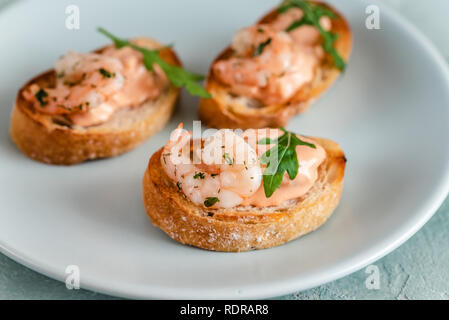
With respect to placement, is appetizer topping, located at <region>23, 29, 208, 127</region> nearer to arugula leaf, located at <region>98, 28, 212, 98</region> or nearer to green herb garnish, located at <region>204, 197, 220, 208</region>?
arugula leaf, located at <region>98, 28, 212, 98</region>

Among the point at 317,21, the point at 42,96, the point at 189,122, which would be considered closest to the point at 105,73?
the point at 42,96

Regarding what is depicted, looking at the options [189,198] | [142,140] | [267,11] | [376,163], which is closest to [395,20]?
[267,11]

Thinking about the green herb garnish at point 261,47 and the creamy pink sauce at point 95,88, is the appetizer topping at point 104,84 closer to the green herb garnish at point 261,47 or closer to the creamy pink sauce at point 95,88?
the creamy pink sauce at point 95,88

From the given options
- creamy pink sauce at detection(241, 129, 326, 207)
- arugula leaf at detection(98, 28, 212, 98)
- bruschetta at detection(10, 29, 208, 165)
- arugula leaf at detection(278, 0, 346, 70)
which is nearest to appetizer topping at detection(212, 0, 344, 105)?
arugula leaf at detection(278, 0, 346, 70)

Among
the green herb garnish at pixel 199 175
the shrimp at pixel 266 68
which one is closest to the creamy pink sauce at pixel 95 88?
the shrimp at pixel 266 68

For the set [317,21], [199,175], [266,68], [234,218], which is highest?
[317,21]

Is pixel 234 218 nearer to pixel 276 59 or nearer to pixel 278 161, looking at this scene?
pixel 278 161

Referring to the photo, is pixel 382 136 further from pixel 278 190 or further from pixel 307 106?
pixel 278 190
